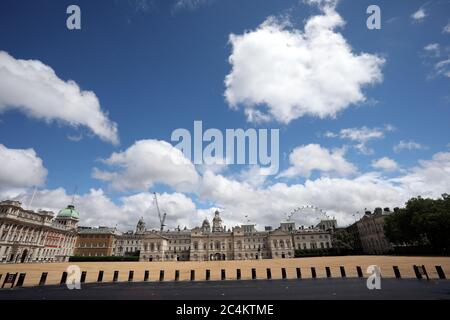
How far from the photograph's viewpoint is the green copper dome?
13675 cm

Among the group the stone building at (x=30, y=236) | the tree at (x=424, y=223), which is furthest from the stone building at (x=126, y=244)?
the tree at (x=424, y=223)

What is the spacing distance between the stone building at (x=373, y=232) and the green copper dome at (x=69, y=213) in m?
148

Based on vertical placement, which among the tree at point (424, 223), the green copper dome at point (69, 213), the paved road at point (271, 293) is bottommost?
the paved road at point (271, 293)

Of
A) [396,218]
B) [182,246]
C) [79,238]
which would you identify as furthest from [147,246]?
[396,218]

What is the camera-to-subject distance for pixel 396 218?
70375 mm

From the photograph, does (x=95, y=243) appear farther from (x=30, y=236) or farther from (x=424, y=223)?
(x=424, y=223)

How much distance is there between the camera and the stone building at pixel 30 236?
83750 mm

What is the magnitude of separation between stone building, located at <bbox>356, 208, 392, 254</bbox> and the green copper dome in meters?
148

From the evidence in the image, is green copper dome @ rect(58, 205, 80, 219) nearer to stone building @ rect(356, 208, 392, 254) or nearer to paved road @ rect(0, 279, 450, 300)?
paved road @ rect(0, 279, 450, 300)

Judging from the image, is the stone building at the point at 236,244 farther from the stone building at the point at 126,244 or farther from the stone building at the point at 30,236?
the stone building at the point at 30,236
